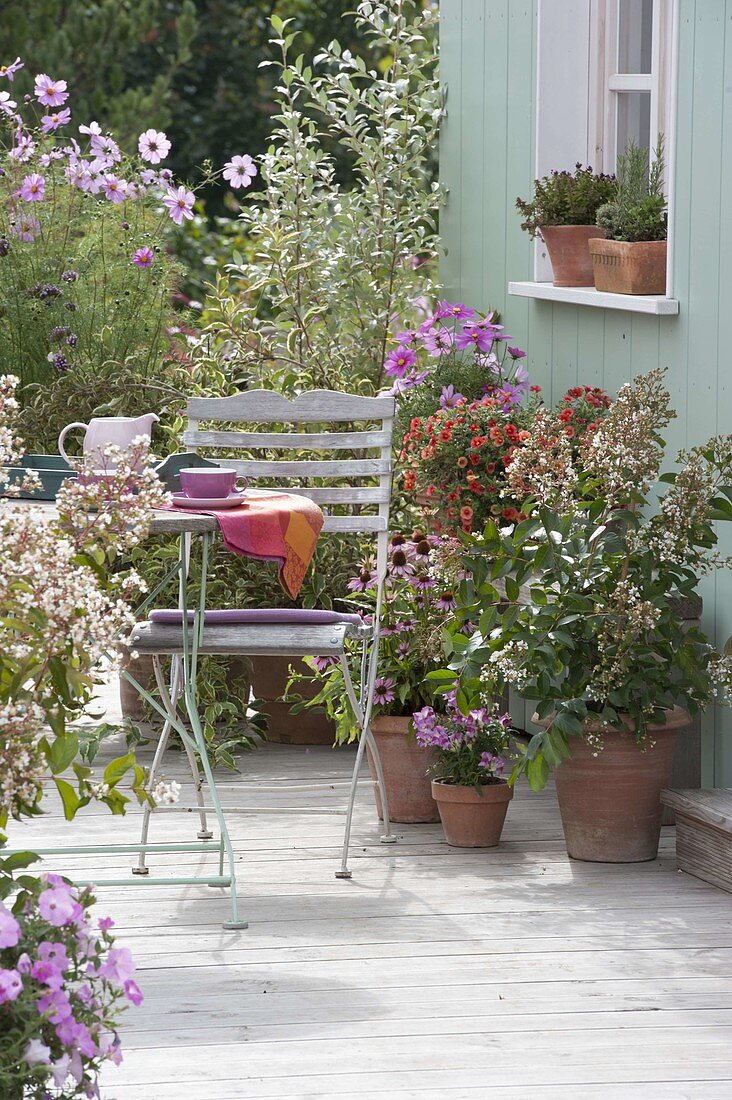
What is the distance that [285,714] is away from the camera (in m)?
5.08

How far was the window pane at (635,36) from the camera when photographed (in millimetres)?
4758

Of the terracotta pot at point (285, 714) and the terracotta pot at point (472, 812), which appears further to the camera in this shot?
the terracotta pot at point (285, 714)

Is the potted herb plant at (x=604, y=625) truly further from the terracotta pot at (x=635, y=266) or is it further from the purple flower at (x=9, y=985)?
the purple flower at (x=9, y=985)

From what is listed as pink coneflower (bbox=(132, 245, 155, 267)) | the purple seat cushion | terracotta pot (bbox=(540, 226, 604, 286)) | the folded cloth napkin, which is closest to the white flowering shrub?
the purple seat cushion

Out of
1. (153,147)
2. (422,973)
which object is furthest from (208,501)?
(153,147)

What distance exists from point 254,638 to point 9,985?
72.1 inches

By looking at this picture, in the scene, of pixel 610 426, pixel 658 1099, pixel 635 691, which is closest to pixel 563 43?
pixel 610 426

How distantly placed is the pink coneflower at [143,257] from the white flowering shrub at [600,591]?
208cm

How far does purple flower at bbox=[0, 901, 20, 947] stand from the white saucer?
1690 mm

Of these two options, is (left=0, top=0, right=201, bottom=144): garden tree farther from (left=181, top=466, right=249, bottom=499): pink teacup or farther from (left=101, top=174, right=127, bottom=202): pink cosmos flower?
(left=181, top=466, right=249, bottom=499): pink teacup

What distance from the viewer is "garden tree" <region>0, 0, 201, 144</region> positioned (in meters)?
14.1

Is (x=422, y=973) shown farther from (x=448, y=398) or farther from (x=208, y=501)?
(x=448, y=398)

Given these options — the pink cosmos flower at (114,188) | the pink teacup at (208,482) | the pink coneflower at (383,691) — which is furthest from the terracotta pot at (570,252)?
the pink teacup at (208,482)

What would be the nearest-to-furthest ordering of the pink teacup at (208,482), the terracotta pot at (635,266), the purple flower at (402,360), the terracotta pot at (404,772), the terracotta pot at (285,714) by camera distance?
the pink teacup at (208,482)
the terracotta pot at (404,772)
the terracotta pot at (635,266)
the terracotta pot at (285,714)
the purple flower at (402,360)
